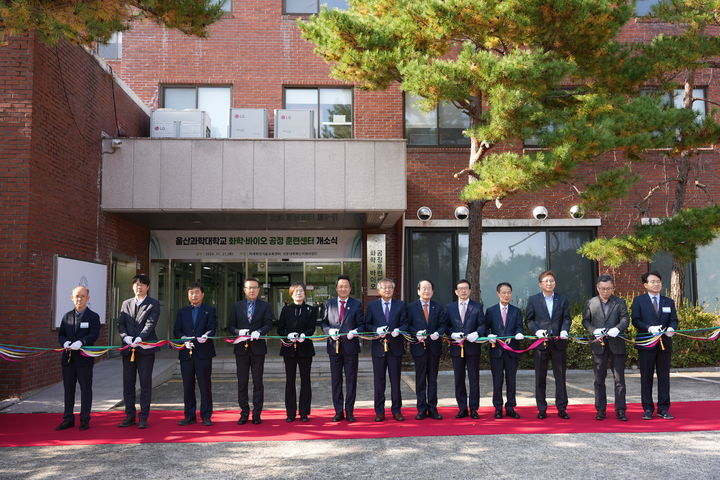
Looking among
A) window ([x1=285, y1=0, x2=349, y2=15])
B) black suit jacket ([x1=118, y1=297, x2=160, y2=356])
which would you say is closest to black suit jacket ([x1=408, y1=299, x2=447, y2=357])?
black suit jacket ([x1=118, y1=297, x2=160, y2=356])

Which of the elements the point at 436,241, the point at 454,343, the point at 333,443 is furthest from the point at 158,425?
the point at 436,241

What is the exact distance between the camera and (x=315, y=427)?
6.96m

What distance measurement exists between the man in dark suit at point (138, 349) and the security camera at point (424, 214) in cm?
790

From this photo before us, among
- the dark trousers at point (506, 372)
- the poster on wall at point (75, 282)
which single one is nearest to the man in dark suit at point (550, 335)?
the dark trousers at point (506, 372)

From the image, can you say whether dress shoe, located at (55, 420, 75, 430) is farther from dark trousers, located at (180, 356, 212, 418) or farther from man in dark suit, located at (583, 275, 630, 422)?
man in dark suit, located at (583, 275, 630, 422)

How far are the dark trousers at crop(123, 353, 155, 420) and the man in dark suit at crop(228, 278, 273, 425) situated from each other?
1.02 m

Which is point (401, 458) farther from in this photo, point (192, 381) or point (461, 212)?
point (461, 212)

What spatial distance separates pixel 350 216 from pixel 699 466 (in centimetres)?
870

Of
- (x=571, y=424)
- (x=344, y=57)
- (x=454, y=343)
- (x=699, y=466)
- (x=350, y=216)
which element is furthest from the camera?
(x=350, y=216)

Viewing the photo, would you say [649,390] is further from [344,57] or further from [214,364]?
[214,364]

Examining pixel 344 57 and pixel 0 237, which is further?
pixel 344 57

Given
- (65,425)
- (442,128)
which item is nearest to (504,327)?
(65,425)

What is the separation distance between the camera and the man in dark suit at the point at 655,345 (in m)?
7.29

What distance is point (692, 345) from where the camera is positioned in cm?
1202
